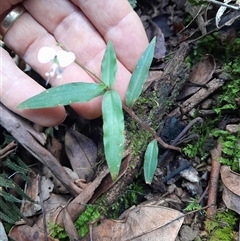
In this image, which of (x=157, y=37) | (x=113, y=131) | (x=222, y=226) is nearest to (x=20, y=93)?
(x=113, y=131)

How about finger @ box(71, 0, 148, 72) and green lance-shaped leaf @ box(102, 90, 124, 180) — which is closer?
green lance-shaped leaf @ box(102, 90, 124, 180)

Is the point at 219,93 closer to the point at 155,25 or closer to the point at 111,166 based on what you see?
the point at 155,25

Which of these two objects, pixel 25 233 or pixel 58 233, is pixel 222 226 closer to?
pixel 58 233

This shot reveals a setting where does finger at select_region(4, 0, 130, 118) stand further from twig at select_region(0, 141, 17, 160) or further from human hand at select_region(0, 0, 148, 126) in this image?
twig at select_region(0, 141, 17, 160)

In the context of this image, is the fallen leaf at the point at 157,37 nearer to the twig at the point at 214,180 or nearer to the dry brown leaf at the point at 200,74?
the dry brown leaf at the point at 200,74

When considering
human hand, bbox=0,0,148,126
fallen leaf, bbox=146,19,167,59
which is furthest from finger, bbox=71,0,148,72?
fallen leaf, bbox=146,19,167,59

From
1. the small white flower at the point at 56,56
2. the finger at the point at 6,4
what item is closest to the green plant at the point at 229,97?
the small white flower at the point at 56,56
